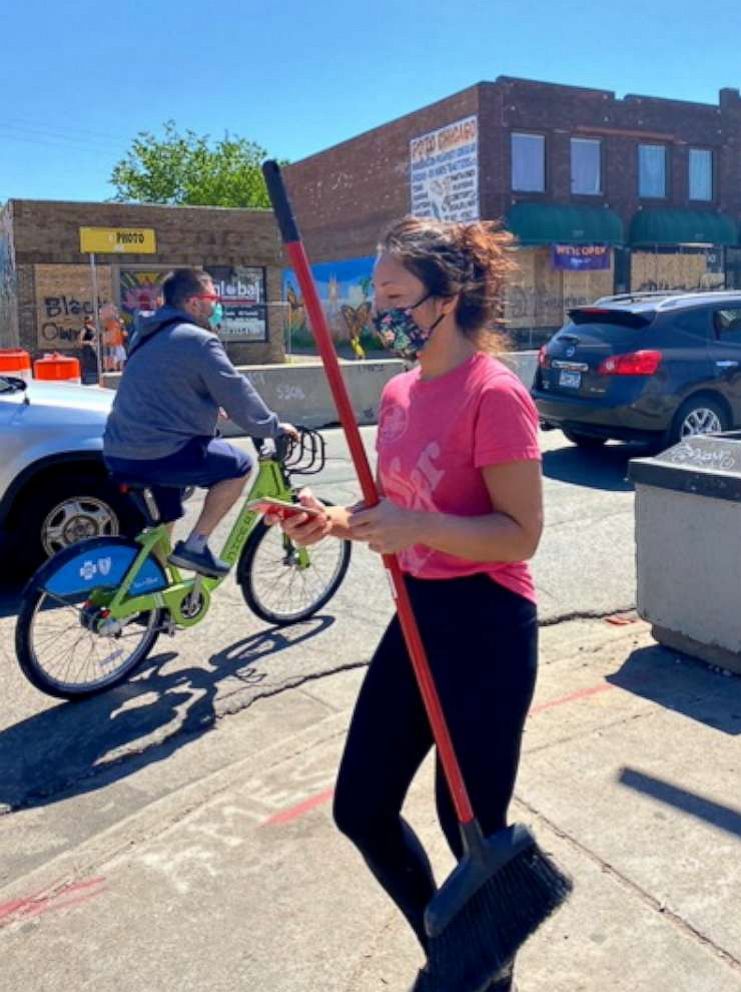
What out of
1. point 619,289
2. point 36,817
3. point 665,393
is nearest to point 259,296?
point 619,289

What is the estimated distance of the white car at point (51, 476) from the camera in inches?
245

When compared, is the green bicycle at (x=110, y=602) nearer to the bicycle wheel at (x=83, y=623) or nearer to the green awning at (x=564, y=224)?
the bicycle wheel at (x=83, y=623)

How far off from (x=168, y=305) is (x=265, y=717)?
1994 mm

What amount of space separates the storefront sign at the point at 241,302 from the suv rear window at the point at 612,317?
14.5 m

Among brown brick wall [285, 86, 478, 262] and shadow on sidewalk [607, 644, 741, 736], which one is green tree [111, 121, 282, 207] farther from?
shadow on sidewalk [607, 644, 741, 736]

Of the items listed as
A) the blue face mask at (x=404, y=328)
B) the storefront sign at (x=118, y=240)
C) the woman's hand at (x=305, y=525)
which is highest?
the storefront sign at (x=118, y=240)

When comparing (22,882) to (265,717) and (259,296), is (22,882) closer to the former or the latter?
A: (265,717)

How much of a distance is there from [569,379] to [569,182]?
78.6 ft

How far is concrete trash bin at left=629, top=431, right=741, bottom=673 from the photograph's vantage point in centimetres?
451

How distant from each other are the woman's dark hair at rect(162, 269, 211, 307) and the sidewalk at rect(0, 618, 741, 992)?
2.00 m

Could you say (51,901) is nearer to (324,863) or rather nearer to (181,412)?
(324,863)

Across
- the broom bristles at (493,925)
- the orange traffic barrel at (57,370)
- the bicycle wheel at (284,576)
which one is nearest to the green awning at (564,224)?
the orange traffic barrel at (57,370)

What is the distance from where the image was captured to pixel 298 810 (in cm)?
351

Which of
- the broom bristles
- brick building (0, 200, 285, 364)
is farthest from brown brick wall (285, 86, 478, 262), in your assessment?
the broom bristles
